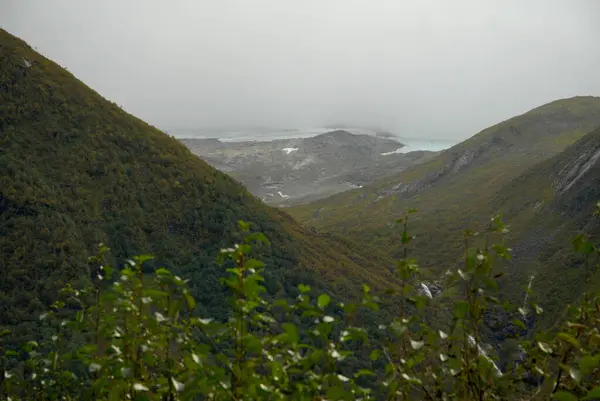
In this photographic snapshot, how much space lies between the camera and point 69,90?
217 ft

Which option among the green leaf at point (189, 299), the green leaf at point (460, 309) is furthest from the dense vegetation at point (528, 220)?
the green leaf at point (189, 299)

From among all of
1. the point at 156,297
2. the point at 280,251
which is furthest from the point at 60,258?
the point at 156,297

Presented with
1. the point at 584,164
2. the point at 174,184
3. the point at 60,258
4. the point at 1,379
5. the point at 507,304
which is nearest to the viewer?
the point at 507,304

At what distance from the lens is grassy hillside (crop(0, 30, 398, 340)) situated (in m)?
41.0

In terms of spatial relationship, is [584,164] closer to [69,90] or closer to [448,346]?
[69,90]

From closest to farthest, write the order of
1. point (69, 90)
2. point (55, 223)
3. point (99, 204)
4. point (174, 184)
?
point (55, 223)
point (99, 204)
point (174, 184)
point (69, 90)

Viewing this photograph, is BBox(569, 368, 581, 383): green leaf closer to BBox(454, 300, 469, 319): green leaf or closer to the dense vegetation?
BBox(454, 300, 469, 319): green leaf

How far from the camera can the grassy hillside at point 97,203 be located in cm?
4100

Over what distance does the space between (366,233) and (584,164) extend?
70.9 m

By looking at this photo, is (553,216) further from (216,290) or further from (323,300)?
(323,300)

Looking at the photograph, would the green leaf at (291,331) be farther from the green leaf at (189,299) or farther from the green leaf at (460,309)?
the green leaf at (460,309)

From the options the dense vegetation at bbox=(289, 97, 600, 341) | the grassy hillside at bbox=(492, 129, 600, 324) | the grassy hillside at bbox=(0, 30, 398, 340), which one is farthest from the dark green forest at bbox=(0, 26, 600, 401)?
the dense vegetation at bbox=(289, 97, 600, 341)

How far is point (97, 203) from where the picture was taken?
5162 centimetres

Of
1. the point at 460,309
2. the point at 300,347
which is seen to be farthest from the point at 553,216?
the point at 300,347
